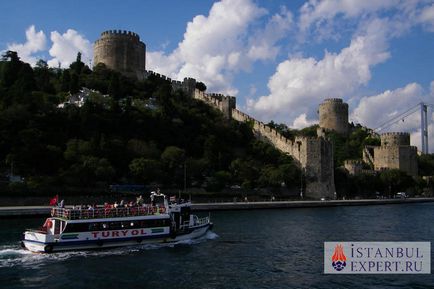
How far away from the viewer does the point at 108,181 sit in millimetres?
53938

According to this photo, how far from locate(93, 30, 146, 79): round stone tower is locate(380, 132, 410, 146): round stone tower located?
4495 centimetres

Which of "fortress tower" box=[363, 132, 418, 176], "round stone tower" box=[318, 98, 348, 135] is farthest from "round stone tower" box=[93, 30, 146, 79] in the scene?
"fortress tower" box=[363, 132, 418, 176]

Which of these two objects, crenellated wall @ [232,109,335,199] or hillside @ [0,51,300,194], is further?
crenellated wall @ [232,109,335,199]

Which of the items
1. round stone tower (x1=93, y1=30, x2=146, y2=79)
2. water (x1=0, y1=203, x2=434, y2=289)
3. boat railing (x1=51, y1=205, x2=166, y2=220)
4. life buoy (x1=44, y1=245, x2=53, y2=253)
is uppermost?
round stone tower (x1=93, y1=30, x2=146, y2=79)

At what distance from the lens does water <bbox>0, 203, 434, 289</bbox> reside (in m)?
19.3

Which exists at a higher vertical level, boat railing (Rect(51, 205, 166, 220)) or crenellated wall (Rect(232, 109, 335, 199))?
crenellated wall (Rect(232, 109, 335, 199))

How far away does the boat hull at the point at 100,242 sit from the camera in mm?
24391

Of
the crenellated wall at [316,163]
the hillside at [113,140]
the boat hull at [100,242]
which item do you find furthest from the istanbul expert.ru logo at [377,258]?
the crenellated wall at [316,163]

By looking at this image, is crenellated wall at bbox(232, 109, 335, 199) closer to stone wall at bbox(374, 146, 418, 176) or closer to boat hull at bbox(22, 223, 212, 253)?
stone wall at bbox(374, 146, 418, 176)

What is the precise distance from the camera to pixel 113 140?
5888 centimetres

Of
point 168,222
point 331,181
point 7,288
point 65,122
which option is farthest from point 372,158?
point 7,288

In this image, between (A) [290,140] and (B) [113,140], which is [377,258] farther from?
(A) [290,140]

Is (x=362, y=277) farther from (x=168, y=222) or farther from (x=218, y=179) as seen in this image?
(x=218, y=179)

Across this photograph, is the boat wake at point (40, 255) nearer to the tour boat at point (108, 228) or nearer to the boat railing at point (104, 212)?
the tour boat at point (108, 228)
